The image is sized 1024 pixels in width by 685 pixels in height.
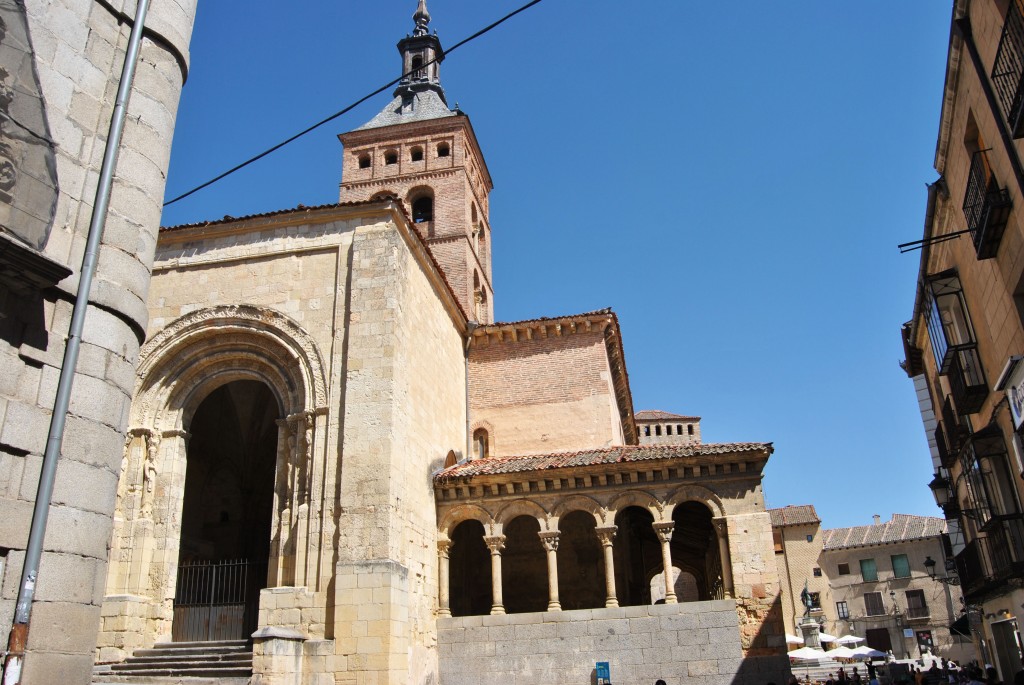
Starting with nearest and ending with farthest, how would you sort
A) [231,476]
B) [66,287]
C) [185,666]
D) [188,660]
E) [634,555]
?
[66,287] < [185,666] < [188,660] < [231,476] < [634,555]

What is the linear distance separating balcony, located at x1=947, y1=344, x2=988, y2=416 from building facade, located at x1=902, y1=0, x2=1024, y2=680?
0.07ft

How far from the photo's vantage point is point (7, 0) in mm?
5414

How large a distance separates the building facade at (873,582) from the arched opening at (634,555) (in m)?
23.2

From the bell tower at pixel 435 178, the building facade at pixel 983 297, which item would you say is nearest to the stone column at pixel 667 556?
the building facade at pixel 983 297

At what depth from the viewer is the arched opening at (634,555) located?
1867 cm

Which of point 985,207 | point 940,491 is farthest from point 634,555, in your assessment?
point 985,207

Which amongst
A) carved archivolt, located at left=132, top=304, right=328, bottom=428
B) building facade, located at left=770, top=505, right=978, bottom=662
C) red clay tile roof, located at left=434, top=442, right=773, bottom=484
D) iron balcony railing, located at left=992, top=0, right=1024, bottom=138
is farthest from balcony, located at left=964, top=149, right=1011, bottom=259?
building facade, located at left=770, top=505, right=978, bottom=662

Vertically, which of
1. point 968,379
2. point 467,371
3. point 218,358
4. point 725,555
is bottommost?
point 725,555

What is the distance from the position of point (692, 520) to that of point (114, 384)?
632 inches

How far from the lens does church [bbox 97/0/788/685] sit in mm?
12750

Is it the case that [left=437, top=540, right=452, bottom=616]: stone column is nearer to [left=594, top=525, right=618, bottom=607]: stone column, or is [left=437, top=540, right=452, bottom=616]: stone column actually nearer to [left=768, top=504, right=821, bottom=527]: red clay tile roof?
[left=594, top=525, right=618, bottom=607]: stone column

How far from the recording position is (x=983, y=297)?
1143 centimetres

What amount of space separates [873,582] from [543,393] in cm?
3287

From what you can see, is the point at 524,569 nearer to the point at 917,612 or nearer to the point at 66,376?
the point at 66,376
